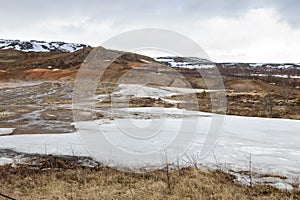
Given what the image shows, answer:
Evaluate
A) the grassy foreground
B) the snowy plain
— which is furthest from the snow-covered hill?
Answer: the grassy foreground

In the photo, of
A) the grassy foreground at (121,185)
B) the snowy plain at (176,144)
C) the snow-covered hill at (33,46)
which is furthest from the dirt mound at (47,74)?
the snow-covered hill at (33,46)

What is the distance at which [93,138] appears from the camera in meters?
9.42

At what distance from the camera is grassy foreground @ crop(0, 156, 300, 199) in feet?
16.9

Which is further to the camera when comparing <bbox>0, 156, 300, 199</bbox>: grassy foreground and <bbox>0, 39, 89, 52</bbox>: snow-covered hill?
<bbox>0, 39, 89, 52</bbox>: snow-covered hill

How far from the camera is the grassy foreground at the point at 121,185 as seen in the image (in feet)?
16.9

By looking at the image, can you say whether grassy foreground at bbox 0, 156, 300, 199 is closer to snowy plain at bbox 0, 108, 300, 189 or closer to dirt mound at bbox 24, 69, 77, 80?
snowy plain at bbox 0, 108, 300, 189

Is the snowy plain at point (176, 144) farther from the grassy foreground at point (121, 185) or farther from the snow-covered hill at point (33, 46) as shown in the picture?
the snow-covered hill at point (33, 46)

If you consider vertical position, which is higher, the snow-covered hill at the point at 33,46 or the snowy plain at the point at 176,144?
the snow-covered hill at the point at 33,46

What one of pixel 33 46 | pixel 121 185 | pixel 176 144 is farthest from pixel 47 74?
pixel 33 46

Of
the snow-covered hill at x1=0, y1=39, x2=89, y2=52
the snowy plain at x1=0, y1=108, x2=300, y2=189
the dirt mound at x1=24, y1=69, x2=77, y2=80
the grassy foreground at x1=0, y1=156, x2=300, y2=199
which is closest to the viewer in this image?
the grassy foreground at x1=0, y1=156, x2=300, y2=199

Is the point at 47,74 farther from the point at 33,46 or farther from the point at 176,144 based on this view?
the point at 33,46

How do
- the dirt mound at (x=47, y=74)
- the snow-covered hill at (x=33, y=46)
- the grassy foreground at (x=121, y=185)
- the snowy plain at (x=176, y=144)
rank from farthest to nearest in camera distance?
the snow-covered hill at (x=33, y=46), the dirt mound at (x=47, y=74), the snowy plain at (x=176, y=144), the grassy foreground at (x=121, y=185)

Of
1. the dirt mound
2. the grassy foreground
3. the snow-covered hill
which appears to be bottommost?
the grassy foreground

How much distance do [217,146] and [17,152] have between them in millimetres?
5303
